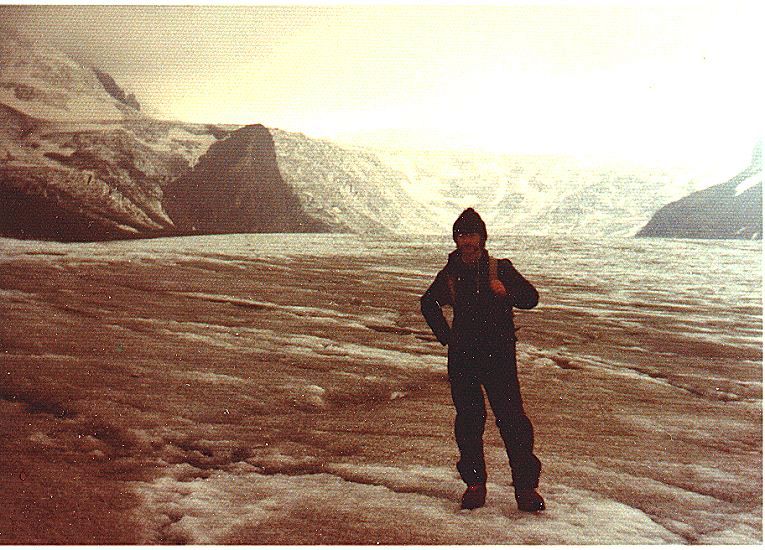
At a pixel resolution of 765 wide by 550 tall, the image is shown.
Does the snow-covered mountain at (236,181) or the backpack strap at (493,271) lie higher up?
the snow-covered mountain at (236,181)

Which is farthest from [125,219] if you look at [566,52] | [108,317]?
[566,52]

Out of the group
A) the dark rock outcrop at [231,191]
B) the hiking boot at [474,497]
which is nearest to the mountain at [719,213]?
the hiking boot at [474,497]

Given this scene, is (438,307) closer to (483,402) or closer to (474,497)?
(483,402)

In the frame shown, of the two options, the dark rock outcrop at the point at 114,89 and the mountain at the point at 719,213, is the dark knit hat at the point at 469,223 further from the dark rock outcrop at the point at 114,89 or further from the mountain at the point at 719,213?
the dark rock outcrop at the point at 114,89

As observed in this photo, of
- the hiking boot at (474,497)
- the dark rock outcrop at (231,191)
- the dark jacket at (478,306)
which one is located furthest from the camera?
the dark rock outcrop at (231,191)

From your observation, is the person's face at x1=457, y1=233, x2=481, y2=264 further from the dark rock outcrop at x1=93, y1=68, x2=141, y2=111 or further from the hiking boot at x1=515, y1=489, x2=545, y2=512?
the dark rock outcrop at x1=93, y1=68, x2=141, y2=111
